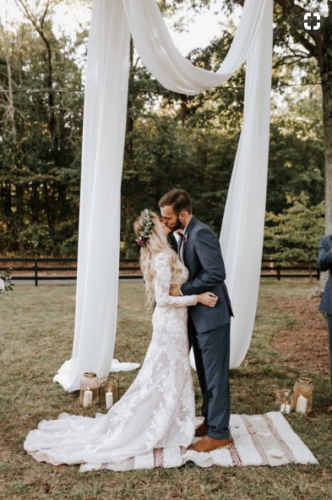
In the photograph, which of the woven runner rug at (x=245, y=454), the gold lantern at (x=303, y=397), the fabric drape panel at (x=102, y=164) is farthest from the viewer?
the fabric drape panel at (x=102, y=164)

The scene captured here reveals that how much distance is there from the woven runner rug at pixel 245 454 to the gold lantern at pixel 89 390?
108 cm

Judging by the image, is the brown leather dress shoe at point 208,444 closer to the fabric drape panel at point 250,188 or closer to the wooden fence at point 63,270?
the fabric drape panel at point 250,188

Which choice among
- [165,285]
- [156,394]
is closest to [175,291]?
[165,285]

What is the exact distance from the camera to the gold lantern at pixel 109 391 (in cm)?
406

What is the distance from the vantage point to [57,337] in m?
6.59

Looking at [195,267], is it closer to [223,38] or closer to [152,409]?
[152,409]

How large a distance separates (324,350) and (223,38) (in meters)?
6.58

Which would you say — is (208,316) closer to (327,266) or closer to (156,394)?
(156,394)

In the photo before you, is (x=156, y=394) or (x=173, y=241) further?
(x=173, y=241)

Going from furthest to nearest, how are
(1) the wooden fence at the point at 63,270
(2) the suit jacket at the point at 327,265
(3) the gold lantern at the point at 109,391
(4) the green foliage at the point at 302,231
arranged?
(1) the wooden fence at the point at 63,270
(4) the green foliage at the point at 302,231
(3) the gold lantern at the point at 109,391
(2) the suit jacket at the point at 327,265

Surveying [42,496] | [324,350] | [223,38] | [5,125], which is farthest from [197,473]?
[5,125]

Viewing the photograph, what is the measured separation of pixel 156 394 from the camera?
10.7ft

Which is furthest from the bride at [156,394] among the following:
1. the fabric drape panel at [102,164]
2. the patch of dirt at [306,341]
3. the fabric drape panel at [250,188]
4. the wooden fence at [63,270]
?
the wooden fence at [63,270]

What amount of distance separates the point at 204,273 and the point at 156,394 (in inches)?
36.7
